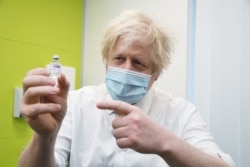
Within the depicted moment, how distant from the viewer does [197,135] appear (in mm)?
1062

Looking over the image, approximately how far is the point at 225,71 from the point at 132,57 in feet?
2.34

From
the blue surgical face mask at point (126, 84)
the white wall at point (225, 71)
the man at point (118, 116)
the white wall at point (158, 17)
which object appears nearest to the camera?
the man at point (118, 116)

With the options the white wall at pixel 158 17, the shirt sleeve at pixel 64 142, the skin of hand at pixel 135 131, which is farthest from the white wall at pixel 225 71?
the skin of hand at pixel 135 131

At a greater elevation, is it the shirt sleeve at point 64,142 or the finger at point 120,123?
the finger at point 120,123

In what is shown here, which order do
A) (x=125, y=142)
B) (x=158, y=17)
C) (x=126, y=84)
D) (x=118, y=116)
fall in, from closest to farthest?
(x=125, y=142)
(x=118, y=116)
(x=126, y=84)
(x=158, y=17)

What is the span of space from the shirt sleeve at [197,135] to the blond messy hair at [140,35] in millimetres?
234

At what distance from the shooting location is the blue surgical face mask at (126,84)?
1.06 m

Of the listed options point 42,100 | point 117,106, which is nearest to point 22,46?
point 42,100

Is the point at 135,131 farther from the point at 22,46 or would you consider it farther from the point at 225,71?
the point at 22,46

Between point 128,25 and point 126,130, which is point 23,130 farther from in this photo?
point 126,130

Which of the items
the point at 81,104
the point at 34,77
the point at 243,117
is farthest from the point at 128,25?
the point at 243,117

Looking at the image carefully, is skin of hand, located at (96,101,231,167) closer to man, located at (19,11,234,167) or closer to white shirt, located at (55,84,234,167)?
man, located at (19,11,234,167)

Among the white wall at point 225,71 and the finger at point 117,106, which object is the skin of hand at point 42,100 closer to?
the finger at point 117,106

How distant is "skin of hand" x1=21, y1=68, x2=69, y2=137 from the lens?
70 centimetres
